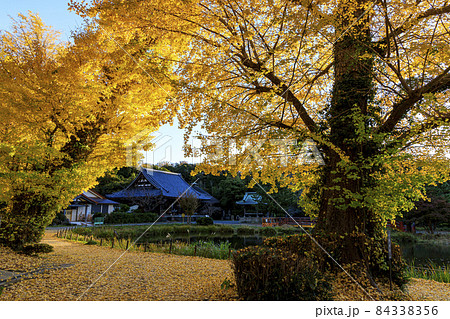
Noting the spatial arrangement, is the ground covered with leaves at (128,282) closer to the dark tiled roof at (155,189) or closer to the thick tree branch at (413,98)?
the thick tree branch at (413,98)

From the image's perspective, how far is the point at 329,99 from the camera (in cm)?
692

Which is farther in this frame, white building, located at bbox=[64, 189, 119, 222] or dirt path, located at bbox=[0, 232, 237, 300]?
white building, located at bbox=[64, 189, 119, 222]

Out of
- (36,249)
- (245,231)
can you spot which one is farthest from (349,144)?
(245,231)

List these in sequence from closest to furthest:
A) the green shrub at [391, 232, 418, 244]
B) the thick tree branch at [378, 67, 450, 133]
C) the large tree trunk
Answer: the thick tree branch at [378, 67, 450, 133] < the large tree trunk < the green shrub at [391, 232, 418, 244]

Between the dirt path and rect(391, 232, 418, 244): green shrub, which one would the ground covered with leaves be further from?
rect(391, 232, 418, 244): green shrub

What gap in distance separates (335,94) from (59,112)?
24.5 ft

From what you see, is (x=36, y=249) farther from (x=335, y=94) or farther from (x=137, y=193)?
(x=137, y=193)

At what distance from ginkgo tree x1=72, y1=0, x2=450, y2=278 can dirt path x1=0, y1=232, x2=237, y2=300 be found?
2538 millimetres

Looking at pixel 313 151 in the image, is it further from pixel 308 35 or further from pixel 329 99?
pixel 308 35

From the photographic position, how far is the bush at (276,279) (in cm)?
362

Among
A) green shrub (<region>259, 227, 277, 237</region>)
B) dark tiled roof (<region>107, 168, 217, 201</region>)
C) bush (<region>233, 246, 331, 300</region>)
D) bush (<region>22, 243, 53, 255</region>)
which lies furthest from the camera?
dark tiled roof (<region>107, 168, 217, 201</region>)

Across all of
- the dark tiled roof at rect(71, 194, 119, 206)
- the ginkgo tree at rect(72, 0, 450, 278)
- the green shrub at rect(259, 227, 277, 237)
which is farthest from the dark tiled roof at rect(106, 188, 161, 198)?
the ginkgo tree at rect(72, 0, 450, 278)

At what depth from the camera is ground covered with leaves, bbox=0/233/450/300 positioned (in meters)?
4.25

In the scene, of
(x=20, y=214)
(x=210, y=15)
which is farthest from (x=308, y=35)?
(x=20, y=214)
